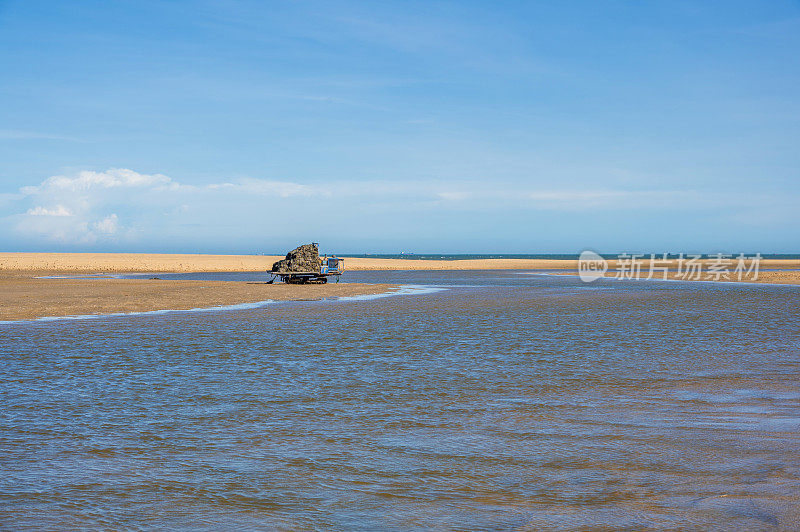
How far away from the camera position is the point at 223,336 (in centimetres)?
1722

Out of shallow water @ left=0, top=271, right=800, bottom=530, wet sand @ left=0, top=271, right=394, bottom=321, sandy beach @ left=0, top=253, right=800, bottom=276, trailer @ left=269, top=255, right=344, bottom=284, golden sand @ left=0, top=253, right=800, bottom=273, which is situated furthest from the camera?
golden sand @ left=0, top=253, right=800, bottom=273

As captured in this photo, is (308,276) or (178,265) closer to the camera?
(308,276)

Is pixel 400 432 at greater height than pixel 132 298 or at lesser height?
lesser

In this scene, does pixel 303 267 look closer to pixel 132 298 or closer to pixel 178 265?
pixel 132 298

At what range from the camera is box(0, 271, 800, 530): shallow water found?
560cm

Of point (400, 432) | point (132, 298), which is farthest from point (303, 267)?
point (400, 432)

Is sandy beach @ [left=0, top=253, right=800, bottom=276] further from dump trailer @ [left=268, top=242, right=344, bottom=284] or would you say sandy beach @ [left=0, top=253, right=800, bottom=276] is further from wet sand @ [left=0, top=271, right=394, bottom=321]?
wet sand @ [left=0, top=271, right=394, bottom=321]

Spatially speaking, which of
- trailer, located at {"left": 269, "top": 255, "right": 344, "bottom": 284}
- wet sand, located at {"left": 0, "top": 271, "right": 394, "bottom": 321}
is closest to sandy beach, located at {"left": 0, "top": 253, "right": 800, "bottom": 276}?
trailer, located at {"left": 269, "top": 255, "right": 344, "bottom": 284}

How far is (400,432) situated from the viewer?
7980 millimetres

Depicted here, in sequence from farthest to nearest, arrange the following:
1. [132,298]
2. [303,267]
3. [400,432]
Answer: [303,267] → [132,298] → [400,432]

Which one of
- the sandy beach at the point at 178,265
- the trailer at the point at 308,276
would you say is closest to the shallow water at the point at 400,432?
the trailer at the point at 308,276

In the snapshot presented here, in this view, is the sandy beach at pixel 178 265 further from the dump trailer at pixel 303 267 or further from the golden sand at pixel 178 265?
the dump trailer at pixel 303 267

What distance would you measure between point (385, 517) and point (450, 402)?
4275mm

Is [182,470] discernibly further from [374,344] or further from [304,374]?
[374,344]
